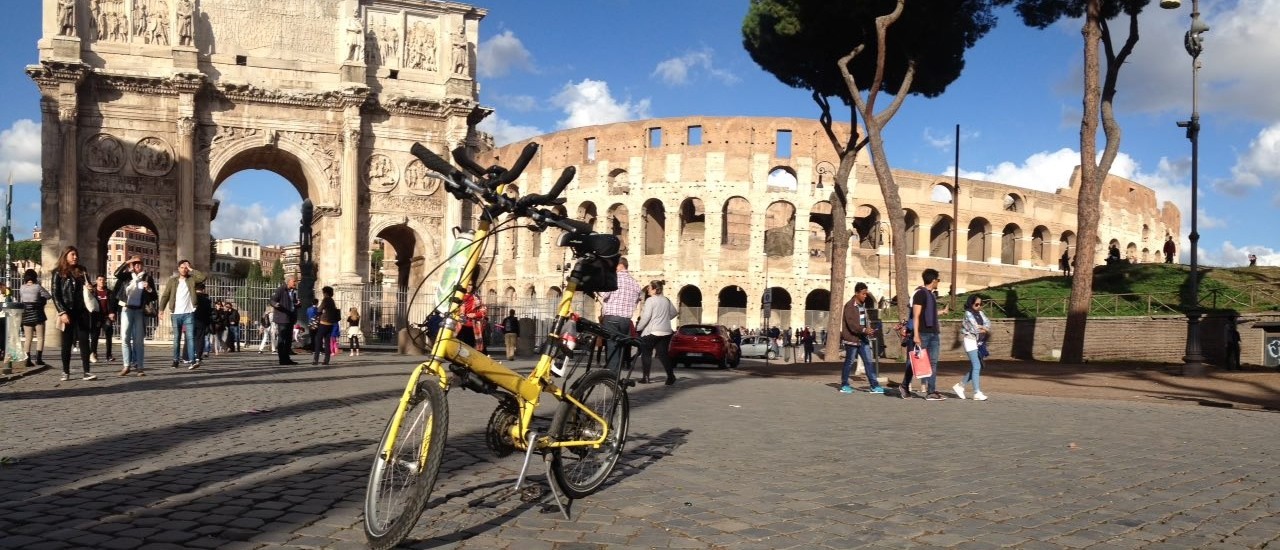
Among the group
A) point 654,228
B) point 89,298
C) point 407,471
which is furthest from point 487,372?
point 654,228

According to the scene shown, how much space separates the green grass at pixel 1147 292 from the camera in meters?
25.8

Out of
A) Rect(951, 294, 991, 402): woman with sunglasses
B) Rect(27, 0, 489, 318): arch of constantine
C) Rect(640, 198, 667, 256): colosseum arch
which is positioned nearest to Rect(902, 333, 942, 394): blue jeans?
Rect(951, 294, 991, 402): woman with sunglasses

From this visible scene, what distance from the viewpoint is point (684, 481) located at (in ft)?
17.4

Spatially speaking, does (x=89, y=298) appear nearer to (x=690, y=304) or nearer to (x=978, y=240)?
(x=690, y=304)

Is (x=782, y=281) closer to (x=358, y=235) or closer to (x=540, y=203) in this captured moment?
(x=358, y=235)

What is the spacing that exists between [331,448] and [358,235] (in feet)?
79.9

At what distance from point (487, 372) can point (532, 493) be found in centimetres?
88

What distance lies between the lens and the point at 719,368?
23.9 metres

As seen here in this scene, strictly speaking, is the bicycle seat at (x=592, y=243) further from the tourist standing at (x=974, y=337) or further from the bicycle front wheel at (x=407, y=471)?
the tourist standing at (x=974, y=337)

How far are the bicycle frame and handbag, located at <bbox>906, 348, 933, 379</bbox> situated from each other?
820cm

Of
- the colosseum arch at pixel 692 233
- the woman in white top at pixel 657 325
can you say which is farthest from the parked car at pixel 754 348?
the woman in white top at pixel 657 325

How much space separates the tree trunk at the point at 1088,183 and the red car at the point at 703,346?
7.50m

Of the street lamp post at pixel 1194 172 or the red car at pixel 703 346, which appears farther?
the red car at pixel 703 346

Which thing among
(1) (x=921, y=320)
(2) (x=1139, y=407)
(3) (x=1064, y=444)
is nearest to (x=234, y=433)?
(3) (x=1064, y=444)
